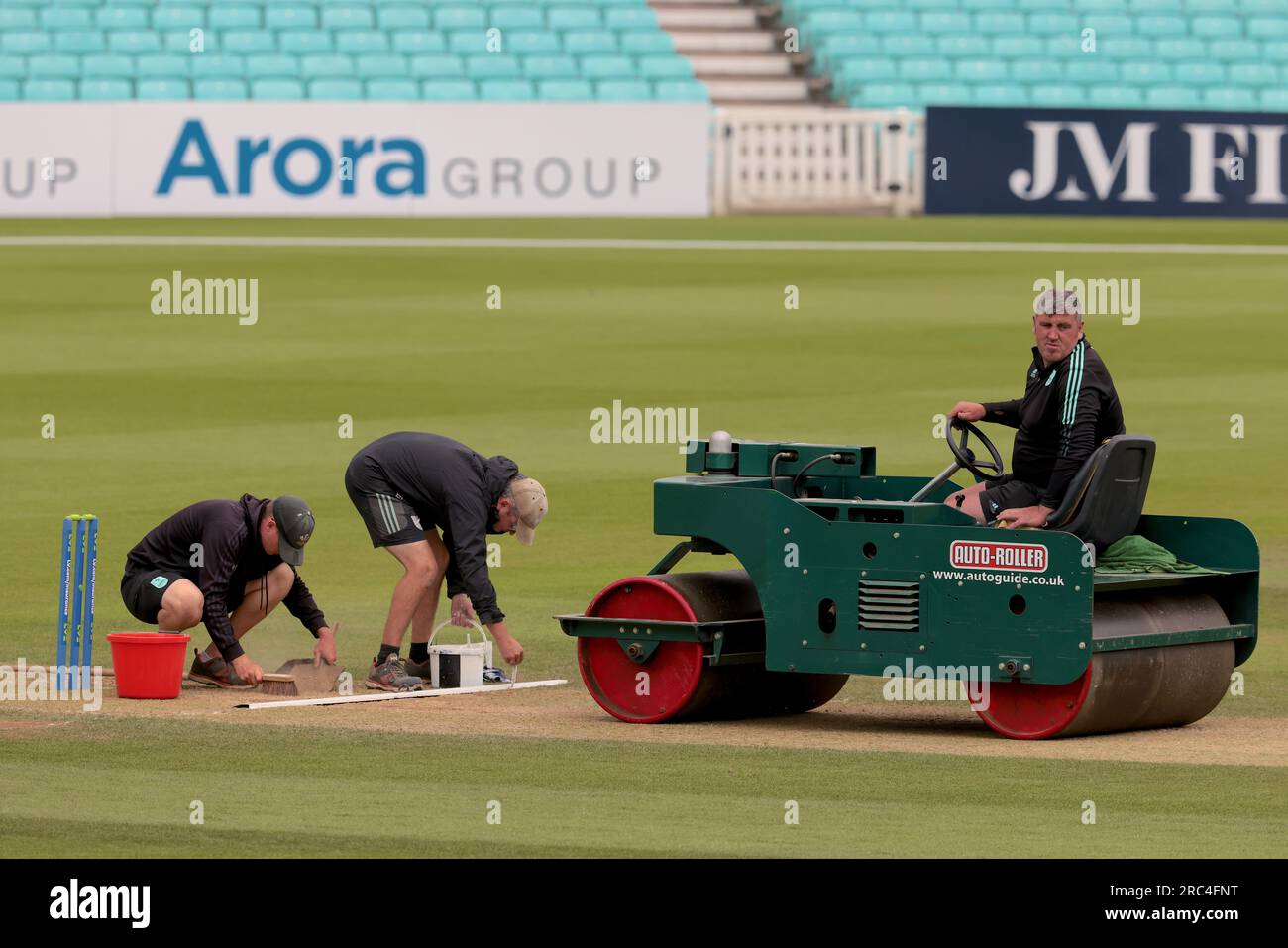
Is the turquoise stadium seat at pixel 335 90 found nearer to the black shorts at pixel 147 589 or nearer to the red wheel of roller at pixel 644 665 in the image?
the black shorts at pixel 147 589

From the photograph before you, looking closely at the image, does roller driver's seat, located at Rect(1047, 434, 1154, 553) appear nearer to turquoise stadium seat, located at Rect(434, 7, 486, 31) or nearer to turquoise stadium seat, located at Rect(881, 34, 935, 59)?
turquoise stadium seat, located at Rect(434, 7, 486, 31)

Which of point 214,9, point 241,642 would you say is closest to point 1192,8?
point 214,9

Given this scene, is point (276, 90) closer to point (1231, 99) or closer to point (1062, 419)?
point (1231, 99)

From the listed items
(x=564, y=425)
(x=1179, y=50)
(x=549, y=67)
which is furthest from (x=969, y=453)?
(x=1179, y=50)

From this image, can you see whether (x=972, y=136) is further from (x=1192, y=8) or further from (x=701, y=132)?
(x=1192, y=8)

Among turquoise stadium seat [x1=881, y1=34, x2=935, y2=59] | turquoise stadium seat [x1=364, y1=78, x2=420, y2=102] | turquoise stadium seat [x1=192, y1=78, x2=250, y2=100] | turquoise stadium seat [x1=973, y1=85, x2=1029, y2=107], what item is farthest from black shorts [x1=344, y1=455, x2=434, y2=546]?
turquoise stadium seat [x1=881, y1=34, x2=935, y2=59]

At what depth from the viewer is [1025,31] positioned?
47750 millimetres

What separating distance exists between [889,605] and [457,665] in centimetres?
244

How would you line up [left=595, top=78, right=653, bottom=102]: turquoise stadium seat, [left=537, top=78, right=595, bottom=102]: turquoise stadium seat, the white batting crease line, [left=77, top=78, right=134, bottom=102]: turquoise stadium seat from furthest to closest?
[left=595, top=78, right=653, bottom=102]: turquoise stadium seat < [left=537, top=78, right=595, bottom=102]: turquoise stadium seat < [left=77, top=78, right=134, bottom=102]: turquoise stadium seat < the white batting crease line

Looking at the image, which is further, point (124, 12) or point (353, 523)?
point (124, 12)

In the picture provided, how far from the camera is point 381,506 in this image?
13.1m

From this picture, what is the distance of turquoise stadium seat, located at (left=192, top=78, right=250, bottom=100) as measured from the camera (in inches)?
1630

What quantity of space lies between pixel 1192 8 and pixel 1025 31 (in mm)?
3729

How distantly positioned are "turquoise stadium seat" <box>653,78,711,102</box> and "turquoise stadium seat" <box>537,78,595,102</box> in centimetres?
109
